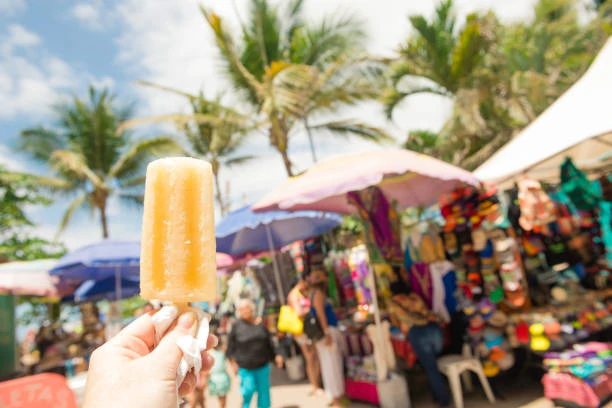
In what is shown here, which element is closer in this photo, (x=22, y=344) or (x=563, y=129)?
(x=563, y=129)

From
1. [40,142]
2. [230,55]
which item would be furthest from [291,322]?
[40,142]

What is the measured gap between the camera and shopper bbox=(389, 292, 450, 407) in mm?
4535

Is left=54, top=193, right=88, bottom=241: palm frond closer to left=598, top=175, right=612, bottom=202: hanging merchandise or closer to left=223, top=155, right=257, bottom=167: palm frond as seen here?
left=223, top=155, right=257, bottom=167: palm frond

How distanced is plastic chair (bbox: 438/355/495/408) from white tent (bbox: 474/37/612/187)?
2.38 metres

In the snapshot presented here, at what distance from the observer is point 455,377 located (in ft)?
14.6

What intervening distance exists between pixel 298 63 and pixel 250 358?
371 inches

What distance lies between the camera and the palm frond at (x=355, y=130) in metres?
11.7

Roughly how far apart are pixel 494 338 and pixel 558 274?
137 cm

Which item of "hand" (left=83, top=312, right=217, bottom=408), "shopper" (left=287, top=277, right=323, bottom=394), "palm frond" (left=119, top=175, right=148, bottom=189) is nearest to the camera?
"hand" (left=83, top=312, right=217, bottom=408)

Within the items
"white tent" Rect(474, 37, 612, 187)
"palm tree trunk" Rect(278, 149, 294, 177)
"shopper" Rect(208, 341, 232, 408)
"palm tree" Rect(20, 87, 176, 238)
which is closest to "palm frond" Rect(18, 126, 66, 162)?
"palm tree" Rect(20, 87, 176, 238)

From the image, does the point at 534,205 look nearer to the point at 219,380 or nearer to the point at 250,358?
the point at 250,358

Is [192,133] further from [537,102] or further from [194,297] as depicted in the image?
[194,297]

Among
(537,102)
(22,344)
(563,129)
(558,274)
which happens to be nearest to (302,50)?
(537,102)

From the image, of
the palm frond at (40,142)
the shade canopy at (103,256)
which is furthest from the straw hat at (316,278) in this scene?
the palm frond at (40,142)
